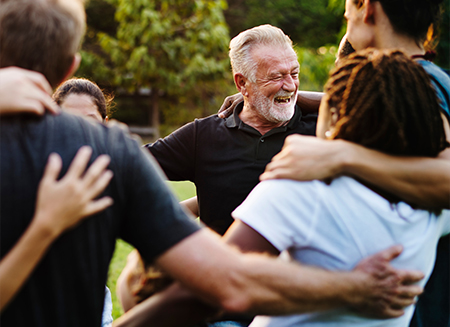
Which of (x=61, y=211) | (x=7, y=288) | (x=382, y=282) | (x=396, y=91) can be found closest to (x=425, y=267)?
(x=382, y=282)

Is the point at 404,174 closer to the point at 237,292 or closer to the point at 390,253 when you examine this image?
the point at 390,253

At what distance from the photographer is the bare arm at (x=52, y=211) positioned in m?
1.13

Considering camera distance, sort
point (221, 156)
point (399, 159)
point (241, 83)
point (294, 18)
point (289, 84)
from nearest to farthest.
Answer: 1. point (399, 159)
2. point (221, 156)
3. point (289, 84)
4. point (241, 83)
5. point (294, 18)

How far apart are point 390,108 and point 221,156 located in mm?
1665

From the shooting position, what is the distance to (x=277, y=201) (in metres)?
1.35

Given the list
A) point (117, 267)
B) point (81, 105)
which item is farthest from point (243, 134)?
point (117, 267)

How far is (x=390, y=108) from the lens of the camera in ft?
4.49

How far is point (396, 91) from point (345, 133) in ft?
0.67

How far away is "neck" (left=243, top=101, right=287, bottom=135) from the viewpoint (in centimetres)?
309

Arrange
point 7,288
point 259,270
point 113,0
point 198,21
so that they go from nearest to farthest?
point 7,288, point 259,270, point 198,21, point 113,0

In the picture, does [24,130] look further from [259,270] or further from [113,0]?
[113,0]

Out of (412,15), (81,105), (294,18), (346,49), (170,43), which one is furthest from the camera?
(294,18)

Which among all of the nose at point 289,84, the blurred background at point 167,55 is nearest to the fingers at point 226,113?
the nose at point 289,84

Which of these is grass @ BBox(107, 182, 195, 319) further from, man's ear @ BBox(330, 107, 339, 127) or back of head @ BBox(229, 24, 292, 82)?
man's ear @ BBox(330, 107, 339, 127)
